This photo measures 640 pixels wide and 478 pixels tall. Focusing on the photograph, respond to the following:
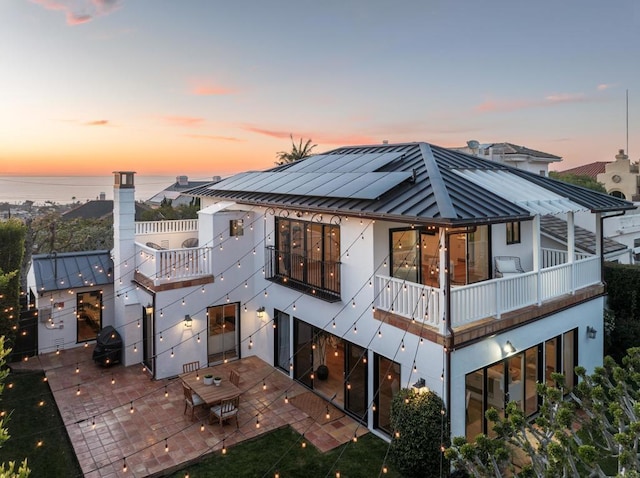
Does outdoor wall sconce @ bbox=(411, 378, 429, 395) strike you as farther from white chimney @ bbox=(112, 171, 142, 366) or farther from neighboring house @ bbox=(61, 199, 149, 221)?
neighboring house @ bbox=(61, 199, 149, 221)

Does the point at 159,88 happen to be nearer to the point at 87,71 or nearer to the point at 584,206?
the point at 87,71

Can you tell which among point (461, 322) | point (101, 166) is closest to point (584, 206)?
point (461, 322)

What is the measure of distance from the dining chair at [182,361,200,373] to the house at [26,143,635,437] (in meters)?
0.18

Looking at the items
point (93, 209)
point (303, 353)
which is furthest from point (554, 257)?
point (93, 209)

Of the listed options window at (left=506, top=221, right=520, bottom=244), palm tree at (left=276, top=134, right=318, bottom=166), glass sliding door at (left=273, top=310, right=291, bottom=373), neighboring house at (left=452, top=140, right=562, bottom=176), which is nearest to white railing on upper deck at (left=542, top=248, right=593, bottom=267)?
window at (left=506, top=221, right=520, bottom=244)

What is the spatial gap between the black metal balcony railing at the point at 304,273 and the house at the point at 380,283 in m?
0.04

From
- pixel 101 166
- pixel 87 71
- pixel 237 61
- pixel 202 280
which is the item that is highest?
pixel 237 61

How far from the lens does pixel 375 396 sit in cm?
960

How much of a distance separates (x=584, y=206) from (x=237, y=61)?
48.6 ft

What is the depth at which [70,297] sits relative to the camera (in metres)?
14.2

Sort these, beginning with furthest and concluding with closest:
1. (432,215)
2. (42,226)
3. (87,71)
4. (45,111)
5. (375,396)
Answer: (42,226) → (45,111) → (87,71) → (375,396) → (432,215)

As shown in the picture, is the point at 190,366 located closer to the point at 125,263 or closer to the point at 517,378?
the point at 125,263

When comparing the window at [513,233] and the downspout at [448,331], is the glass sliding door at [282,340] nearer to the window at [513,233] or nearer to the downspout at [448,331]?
the downspout at [448,331]

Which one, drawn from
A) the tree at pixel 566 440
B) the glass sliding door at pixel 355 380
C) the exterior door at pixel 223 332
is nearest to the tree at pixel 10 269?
the exterior door at pixel 223 332
